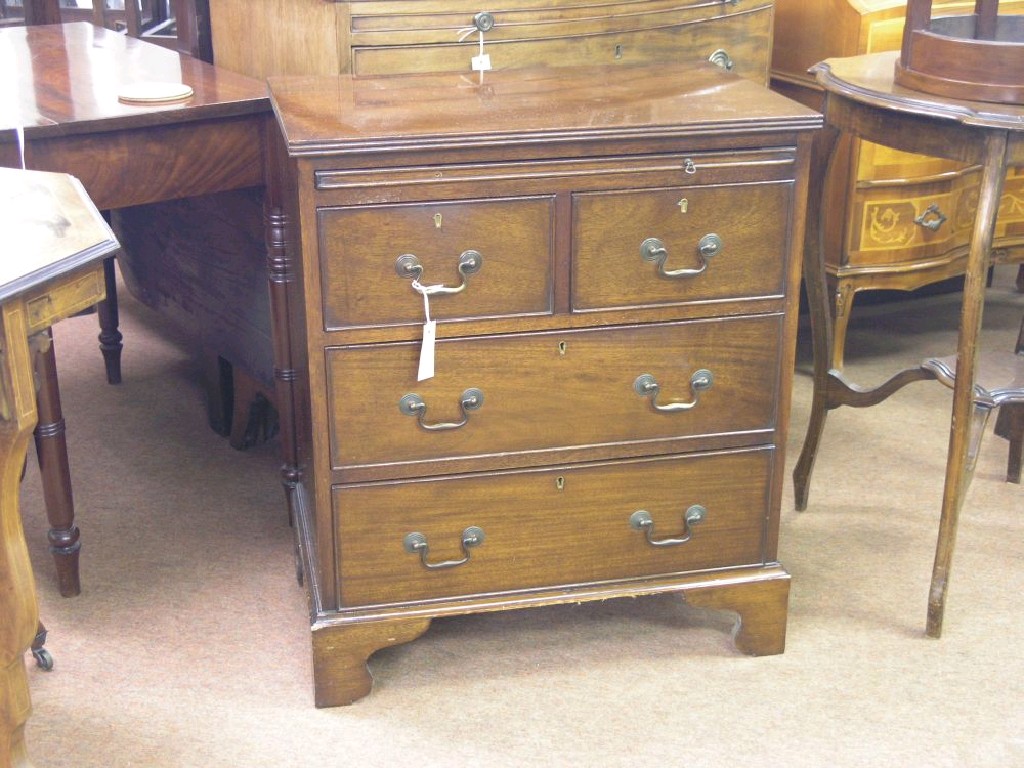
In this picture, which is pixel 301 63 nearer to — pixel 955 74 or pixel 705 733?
pixel 955 74

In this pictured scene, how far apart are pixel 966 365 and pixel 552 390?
75cm

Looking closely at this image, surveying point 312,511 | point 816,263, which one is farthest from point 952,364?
point 312,511

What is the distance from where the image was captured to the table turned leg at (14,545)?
155 centimetres

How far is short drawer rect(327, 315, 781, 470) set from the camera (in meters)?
2.05

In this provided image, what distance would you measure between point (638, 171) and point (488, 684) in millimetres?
931

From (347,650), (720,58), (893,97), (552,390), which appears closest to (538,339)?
(552,390)

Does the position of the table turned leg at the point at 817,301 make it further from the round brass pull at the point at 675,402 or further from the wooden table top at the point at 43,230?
the wooden table top at the point at 43,230

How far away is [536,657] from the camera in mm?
2359

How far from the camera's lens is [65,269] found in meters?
1.56

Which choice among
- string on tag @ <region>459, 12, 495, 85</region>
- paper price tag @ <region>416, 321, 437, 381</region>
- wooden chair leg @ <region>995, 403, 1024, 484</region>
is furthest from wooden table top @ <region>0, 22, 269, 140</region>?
wooden chair leg @ <region>995, 403, 1024, 484</region>

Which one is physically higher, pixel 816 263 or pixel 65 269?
pixel 65 269

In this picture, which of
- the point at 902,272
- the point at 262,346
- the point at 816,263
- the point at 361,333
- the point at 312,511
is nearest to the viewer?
the point at 361,333

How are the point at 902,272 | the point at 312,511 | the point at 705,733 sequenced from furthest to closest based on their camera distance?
1. the point at 902,272
2. the point at 312,511
3. the point at 705,733

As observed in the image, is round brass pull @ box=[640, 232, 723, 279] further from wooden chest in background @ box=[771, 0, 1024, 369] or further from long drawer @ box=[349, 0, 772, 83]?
wooden chest in background @ box=[771, 0, 1024, 369]
